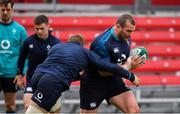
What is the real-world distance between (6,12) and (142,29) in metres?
4.53

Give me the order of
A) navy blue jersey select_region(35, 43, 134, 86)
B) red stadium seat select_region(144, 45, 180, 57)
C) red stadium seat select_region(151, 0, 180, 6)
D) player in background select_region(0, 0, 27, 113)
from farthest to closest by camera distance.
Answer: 1. red stadium seat select_region(151, 0, 180, 6)
2. red stadium seat select_region(144, 45, 180, 57)
3. player in background select_region(0, 0, 27, 113)
4. navy blue jersey select_region(35, 43, 134, 86)

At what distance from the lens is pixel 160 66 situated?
10109mm

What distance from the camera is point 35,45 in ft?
22.8

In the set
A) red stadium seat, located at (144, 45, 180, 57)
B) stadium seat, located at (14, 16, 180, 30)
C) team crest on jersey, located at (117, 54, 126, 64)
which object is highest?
team crest on jersey, located at (117, 54, 126, 64)

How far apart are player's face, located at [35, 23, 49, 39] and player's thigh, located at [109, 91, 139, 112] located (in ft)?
4.11

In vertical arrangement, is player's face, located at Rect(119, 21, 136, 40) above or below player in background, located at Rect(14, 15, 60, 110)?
above

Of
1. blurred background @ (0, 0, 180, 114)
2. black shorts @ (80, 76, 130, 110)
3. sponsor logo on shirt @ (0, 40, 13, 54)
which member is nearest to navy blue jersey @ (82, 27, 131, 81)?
black shorts @ (80, 76, 130, 110)

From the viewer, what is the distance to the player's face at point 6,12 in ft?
23.3

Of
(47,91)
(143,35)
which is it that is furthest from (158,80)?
(47,91)

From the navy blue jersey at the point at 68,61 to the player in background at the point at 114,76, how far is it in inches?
14.6

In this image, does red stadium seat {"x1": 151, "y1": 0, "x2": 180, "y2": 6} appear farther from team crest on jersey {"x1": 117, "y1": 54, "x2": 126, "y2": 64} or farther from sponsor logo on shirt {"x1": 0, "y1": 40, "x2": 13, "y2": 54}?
team crest on jersey {"x1": 117, "y1": 54, "x2": 126, "y2": 64}

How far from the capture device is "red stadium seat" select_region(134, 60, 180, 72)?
1006 centimetres

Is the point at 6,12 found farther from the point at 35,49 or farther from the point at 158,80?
the point at 158,80

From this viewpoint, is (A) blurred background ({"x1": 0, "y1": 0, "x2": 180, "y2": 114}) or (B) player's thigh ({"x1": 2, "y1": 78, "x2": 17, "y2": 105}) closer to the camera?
(B) player's thigh ({"x1": 2, "y1": 78, "x2": 17, "y2": 105})
